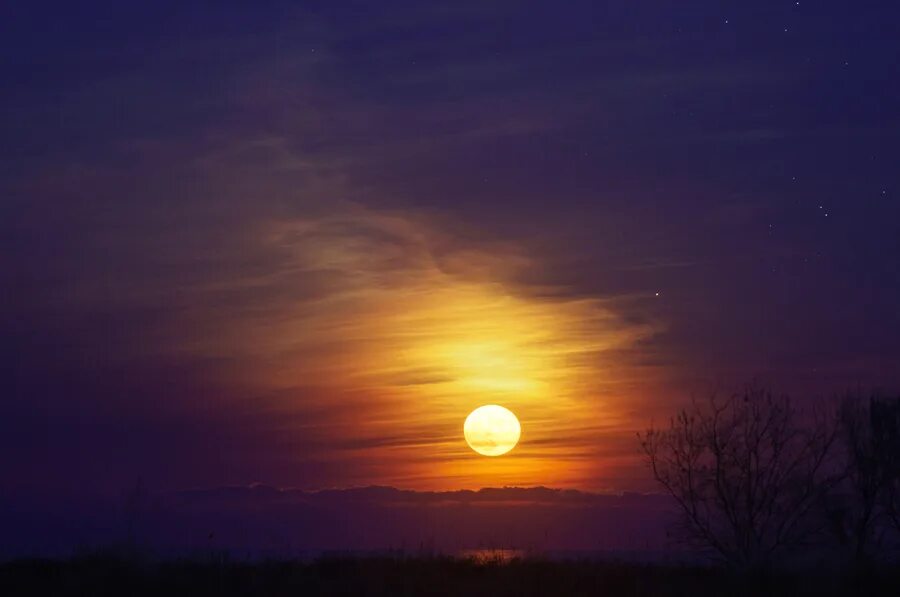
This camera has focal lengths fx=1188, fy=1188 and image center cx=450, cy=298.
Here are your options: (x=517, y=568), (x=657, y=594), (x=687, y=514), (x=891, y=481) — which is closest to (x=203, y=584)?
(x=517, y=568)

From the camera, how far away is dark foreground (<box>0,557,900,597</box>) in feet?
79.7

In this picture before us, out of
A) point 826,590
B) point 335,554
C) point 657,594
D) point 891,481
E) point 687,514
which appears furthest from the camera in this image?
point 891,481

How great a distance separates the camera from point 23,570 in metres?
26.6

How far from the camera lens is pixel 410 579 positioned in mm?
25375

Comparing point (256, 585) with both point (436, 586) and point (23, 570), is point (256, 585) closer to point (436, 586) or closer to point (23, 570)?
point (436, 586)

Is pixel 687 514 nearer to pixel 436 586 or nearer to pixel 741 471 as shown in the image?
pixel 741 471

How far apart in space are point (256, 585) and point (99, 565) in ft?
14.0

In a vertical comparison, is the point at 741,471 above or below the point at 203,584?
A: above

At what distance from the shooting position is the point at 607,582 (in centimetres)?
2588

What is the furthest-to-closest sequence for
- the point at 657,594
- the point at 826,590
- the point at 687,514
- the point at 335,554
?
the point at 687,514 < the point at 335,554 < the point at 826,590 < the point at 657,594

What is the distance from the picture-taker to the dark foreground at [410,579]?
79.7 ft

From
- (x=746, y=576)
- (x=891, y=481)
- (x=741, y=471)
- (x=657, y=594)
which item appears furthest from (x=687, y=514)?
(x=657, y=594)

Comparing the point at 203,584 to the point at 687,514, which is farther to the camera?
the point at 687,514

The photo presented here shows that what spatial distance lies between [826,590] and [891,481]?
29.8m
